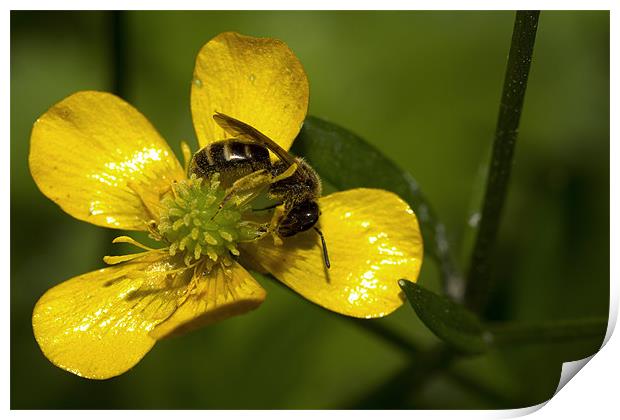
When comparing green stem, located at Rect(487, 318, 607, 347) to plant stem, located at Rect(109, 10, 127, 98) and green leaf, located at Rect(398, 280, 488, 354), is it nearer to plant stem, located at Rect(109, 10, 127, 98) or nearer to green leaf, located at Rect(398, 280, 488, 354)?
green leaf, located at Rect(398, 280, 488, 354)

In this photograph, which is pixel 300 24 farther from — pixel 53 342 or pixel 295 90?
pixel 53 342

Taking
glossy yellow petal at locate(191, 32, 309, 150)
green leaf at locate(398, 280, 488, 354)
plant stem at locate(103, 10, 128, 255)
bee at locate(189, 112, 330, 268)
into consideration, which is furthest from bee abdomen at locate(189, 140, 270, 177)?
plant stem at locate(103, 10, 128, 255)

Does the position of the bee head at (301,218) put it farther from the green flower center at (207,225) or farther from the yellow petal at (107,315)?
the yellow petal at (107,315)

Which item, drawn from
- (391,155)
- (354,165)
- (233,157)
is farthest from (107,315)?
(391,155)

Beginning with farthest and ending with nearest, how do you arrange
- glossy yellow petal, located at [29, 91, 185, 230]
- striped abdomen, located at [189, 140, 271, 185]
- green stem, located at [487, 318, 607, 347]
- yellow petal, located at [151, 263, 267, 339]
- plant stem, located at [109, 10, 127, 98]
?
plant stem, located at [109, 10, 127, 98], green stem, located at [487, 318, 607, 347], glossy yellow petal, located at [29, 91, 185, 230], striped abdomen, located at [189, 140, 271, 185], yellow petal, located at [151, 263, 267, 339]

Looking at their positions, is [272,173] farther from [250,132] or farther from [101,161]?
[101,161]
